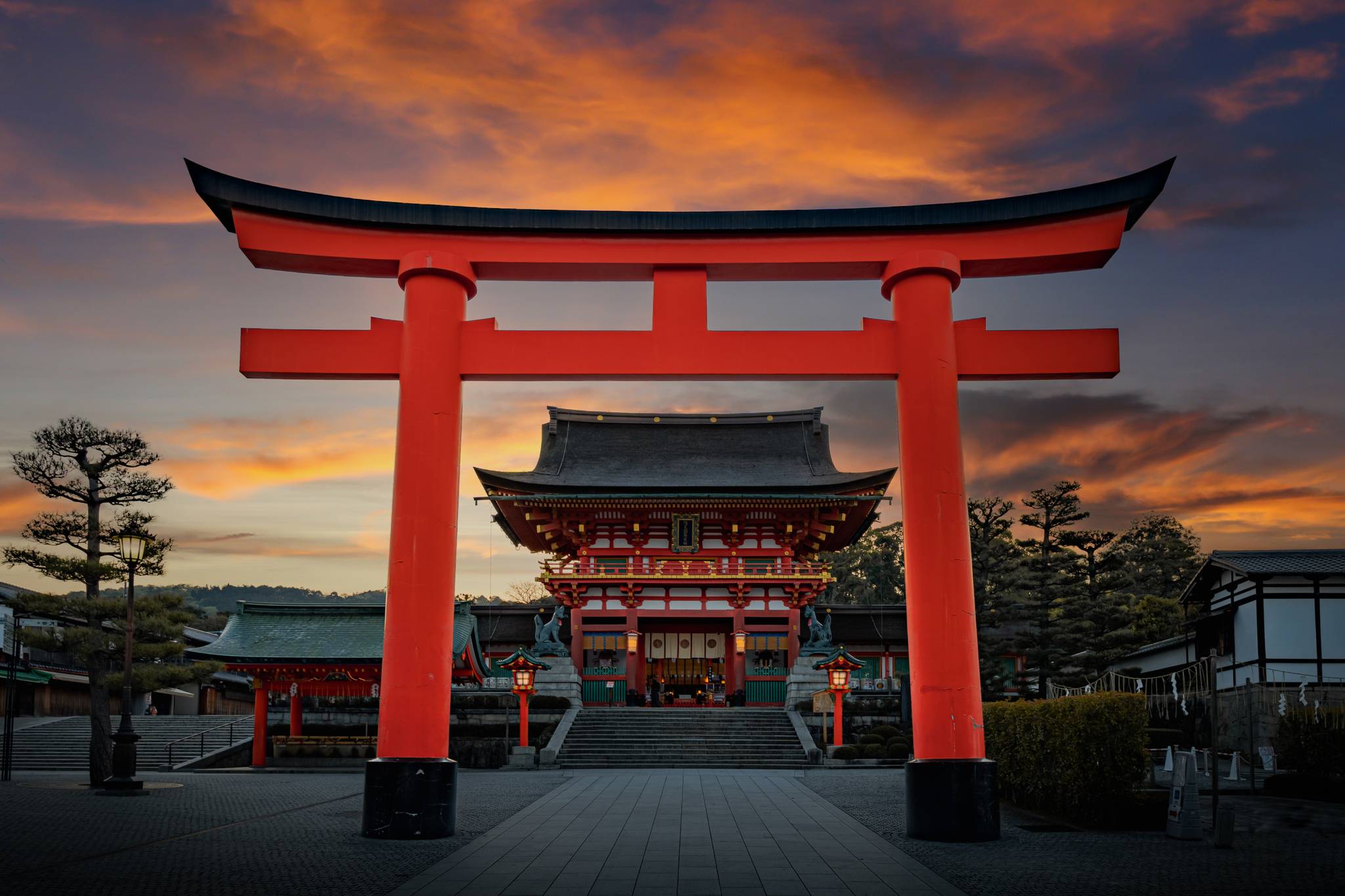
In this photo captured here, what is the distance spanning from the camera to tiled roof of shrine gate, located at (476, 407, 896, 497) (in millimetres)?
35938

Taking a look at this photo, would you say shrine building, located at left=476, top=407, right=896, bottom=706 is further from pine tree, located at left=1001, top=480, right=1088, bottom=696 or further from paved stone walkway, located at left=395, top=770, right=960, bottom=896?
paved stone walkway, located at left=395, top=770, right=960, bottom=896

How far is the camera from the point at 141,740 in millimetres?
29719

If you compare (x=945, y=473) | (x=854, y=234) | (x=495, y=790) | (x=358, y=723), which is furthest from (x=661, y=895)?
(x=358, y=723)

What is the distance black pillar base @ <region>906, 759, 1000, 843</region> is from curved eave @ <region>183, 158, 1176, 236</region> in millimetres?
6136

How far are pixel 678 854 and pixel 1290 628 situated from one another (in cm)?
2474

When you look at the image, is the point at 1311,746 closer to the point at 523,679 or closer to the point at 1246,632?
the point at 1246,632

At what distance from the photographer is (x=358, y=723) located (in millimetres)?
30609

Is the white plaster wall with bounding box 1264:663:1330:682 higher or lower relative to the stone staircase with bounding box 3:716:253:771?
higher

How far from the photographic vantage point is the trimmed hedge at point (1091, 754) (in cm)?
1339

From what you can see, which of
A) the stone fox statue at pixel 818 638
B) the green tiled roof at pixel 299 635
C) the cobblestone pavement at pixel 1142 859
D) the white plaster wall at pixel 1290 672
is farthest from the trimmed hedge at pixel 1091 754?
the stone fox statue at pixel 818 638

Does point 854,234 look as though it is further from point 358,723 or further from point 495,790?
point 358,723

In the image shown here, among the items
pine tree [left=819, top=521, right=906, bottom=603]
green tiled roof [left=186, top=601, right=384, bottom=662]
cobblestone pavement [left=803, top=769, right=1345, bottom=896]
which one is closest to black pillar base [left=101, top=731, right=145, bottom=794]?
green tiled roof [left=186, top=601, right=384, bottom=662]

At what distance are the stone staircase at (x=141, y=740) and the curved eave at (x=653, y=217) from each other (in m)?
→ 20.3

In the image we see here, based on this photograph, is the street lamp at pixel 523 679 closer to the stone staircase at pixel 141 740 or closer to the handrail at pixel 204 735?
the handrail at pixel 204 735
